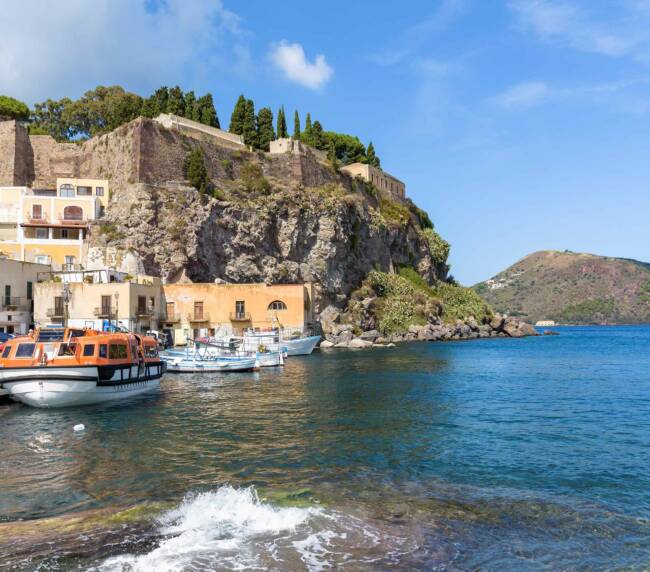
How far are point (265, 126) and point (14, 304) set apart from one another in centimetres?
3803

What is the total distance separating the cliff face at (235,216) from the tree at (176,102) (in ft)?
14.6

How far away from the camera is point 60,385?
19.1 meters

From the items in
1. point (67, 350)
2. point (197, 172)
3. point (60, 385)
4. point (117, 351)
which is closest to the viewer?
point (60, 385)

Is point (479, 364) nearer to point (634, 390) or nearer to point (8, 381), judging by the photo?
point (634, 390)

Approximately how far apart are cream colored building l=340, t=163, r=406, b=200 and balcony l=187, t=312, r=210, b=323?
33.3 m

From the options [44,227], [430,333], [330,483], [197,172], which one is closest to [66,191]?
[44,227]

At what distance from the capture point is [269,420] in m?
17.2

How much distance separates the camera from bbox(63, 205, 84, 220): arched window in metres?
47.5

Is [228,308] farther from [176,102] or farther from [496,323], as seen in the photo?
[496,323]

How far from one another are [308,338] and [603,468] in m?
33.9

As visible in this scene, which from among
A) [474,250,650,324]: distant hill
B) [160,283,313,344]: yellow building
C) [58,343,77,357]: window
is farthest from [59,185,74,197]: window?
[474,250,650,324]: distant hill

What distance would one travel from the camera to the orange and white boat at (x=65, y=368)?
61.8 ft

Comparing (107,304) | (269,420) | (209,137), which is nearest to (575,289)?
(209,137)

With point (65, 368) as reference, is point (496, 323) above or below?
above
